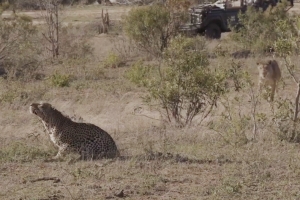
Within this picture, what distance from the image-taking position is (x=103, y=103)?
15430 mm

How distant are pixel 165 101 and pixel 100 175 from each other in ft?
16.2

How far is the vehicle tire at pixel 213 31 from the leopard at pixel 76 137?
16.4m

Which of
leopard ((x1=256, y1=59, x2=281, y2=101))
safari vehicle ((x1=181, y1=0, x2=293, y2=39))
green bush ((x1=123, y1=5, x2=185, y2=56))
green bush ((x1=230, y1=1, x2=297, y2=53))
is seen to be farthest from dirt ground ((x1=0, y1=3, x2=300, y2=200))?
safari vehicle ((x1=181, y1=0, x2=293, y2=39))

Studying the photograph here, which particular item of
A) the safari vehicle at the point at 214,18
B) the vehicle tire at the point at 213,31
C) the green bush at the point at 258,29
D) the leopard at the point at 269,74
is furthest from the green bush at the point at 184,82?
the vehicle tire at the point at 213,31

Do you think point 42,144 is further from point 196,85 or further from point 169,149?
point 196,85

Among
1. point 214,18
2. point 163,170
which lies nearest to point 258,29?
point 214,18

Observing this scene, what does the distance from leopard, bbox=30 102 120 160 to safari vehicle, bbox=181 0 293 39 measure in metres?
15.7

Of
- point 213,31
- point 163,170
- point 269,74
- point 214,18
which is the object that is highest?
point 214,18

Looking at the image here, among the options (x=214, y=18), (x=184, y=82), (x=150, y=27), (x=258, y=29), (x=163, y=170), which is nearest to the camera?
(x=163, y=170)

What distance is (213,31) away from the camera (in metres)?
24.9

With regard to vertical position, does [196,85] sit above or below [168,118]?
above

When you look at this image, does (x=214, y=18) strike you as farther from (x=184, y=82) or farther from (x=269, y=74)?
(x=184, y=82)

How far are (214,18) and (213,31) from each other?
0.53m

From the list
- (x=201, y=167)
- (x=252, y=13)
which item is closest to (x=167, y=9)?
(x=252, y=13)
